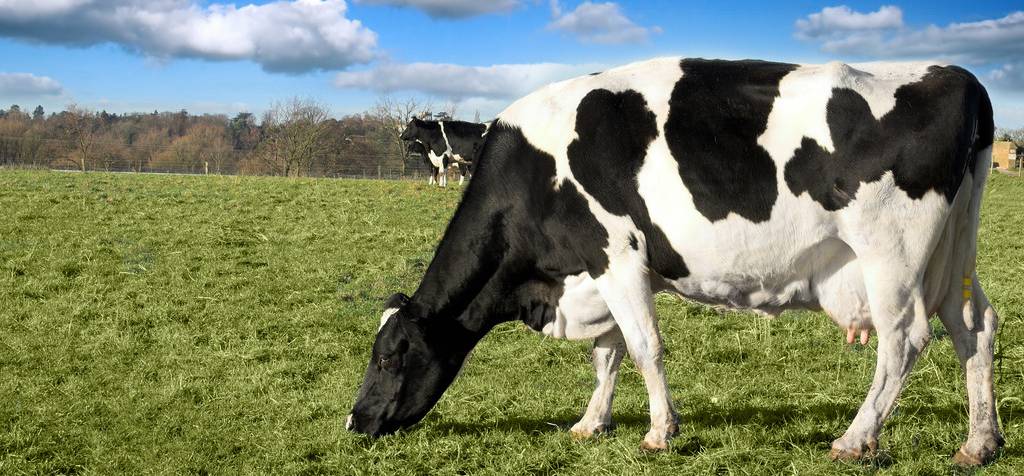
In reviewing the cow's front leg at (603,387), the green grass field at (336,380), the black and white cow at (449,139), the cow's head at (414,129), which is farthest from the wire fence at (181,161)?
the cow's front leg at (603,387)

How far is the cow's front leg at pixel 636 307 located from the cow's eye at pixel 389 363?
146cm

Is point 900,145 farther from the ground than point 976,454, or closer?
farther from the ground

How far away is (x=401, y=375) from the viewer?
18.8ft

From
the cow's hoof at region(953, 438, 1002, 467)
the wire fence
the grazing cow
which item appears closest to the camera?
the cow's hoof at region(953, 438, 1002, 467)

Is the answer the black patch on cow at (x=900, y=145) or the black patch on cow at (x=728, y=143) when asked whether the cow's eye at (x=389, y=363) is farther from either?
the black patch on cow at (x=900, y=145)

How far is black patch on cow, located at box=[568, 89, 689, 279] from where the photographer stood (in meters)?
5.09

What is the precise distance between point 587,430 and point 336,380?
8.29ft

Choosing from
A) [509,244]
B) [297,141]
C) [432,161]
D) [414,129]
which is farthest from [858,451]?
[297,141]

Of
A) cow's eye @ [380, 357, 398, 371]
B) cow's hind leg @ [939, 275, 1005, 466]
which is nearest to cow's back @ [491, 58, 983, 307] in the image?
cow's hind leg @ [939, 275, 1005, 466]

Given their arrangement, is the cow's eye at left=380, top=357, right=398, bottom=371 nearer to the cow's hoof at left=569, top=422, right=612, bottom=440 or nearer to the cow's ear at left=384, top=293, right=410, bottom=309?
the cow's ear at left=384, top=293, right=410, bottom=309

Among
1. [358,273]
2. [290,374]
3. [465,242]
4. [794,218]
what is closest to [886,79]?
[794,218]

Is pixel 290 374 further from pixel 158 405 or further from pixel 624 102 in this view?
pixel 624 102

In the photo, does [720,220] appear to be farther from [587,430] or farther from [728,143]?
[587,430]

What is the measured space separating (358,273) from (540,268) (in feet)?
22.5
